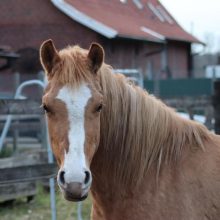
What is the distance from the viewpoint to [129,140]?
12.3 ft

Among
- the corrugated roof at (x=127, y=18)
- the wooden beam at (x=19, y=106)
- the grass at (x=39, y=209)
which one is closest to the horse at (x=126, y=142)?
the wooden beam at (x=19, y=106)

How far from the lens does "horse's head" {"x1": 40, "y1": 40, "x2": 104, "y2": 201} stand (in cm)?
316


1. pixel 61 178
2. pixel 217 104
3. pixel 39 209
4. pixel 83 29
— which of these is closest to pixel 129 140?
pixel 61 178

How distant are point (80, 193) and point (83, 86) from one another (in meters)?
0.71

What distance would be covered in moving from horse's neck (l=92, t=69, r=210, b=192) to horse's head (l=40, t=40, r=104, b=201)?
23 cm

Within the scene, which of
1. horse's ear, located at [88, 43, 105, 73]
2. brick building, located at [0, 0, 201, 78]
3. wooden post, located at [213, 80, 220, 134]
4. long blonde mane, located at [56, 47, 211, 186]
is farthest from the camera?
brick building, located at [0, 0, 201, 78]

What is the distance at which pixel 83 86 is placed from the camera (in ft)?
11.3

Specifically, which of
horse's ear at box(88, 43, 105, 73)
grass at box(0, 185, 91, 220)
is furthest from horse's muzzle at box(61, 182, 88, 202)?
grass at box(0, 185, 91, 220)

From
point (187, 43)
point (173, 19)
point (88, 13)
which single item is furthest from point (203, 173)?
point (173, 19)

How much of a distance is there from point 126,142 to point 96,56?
643 mm

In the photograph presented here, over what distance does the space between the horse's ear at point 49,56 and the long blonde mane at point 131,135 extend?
0.25 ft

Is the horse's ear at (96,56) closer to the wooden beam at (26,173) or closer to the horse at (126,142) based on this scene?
the horse at (126,142)

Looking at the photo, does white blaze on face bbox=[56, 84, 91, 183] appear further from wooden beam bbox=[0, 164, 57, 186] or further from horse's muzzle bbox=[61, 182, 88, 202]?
wooden beam bbox=[0, 164, 57, 186]

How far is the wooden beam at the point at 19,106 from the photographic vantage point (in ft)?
19.9
